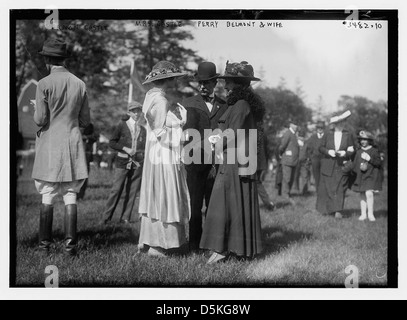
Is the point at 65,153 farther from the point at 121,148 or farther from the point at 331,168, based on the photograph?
the point at 331,168

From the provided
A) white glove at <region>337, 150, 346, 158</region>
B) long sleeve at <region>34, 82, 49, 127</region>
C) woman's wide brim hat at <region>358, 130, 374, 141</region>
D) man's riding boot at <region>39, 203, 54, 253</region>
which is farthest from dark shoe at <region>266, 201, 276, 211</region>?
A: long sleeve at <region>34, 82, 49, 127</region>

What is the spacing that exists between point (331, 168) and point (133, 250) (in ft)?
11.3

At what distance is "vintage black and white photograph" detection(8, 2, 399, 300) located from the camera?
7223mm

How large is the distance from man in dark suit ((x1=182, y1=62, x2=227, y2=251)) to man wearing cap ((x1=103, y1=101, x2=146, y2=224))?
954 mm

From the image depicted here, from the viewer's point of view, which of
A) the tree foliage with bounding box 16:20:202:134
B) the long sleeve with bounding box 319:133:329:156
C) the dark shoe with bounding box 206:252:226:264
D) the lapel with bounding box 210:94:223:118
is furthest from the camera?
the long sleeve with bounding box 319:133:329:156

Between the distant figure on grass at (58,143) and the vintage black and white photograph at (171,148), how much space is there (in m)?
0.01

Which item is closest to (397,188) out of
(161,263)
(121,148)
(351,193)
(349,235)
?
(349,235)

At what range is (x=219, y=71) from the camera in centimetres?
755

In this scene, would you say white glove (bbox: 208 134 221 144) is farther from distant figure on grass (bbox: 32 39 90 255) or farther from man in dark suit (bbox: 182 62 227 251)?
distant figure on grass (bbox: 32 39 90 255)

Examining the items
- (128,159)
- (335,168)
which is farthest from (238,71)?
(335,168)

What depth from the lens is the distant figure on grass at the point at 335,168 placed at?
8.84 m

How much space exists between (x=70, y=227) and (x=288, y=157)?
3.84m

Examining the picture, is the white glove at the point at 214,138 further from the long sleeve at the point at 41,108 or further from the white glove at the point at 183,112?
the long sleeve at the point at 41,108

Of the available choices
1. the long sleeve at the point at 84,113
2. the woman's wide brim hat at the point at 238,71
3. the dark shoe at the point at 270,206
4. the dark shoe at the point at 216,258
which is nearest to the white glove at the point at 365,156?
the dark shoe at the point at 270,206
